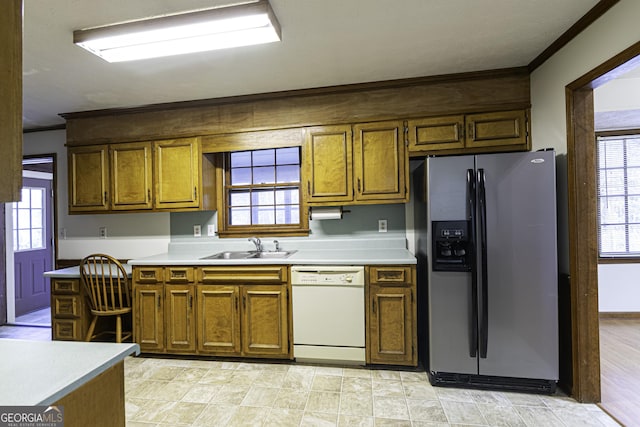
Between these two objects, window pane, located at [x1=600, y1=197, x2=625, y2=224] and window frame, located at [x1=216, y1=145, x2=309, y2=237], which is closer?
window frame, located at [x1=216, y1=145, x2=309, y2=237]

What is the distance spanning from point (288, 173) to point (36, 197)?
4177 mm

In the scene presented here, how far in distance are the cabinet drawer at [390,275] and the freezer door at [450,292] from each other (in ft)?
0.70

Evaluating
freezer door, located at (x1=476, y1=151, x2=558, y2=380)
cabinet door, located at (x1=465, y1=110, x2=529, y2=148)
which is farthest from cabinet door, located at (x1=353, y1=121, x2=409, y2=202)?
freezer door, located at (x1=476, y1=151, x2=558, y2=380)

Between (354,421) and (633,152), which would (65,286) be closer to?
(354,421)

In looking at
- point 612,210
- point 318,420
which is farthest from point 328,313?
point 612,210

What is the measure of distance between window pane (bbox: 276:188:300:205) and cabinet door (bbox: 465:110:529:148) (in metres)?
1.68

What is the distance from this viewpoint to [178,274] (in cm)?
265

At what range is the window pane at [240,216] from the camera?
3.26 metres

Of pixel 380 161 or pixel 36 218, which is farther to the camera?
pixel 36 218

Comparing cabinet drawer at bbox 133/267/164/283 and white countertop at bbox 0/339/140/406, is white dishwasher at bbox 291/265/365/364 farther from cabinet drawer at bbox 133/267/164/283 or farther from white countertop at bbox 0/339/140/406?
white countertop at bbox 0/339/140/406

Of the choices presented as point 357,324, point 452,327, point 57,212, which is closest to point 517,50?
point 452,327

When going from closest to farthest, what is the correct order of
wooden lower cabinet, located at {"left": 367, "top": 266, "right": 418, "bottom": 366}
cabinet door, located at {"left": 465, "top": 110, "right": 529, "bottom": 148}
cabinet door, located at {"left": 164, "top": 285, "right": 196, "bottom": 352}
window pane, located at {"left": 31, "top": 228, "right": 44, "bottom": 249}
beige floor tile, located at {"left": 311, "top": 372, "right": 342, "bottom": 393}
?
beige floor tile, located at {"left": 311, "top": 372, "right": 342, "bottom": 393}
wooden lower cabinet, located at {"left": 367, "top": 266, "right": 418, "bottom": 366}
cabinet door, located at {"left": 465, "top": 110, "right": 529, "bottom": 148}
cabinet door, located at {"left": 164, "top": 285, "right": 196, "bottom": 352}
window pane, located at {"left": 31, "top": 228, "right": 44, "bottom": 249}

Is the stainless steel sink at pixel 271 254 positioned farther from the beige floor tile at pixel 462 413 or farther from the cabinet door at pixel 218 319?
the beige floor tile at pixel 462 413

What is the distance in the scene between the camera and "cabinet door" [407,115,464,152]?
2551mm
